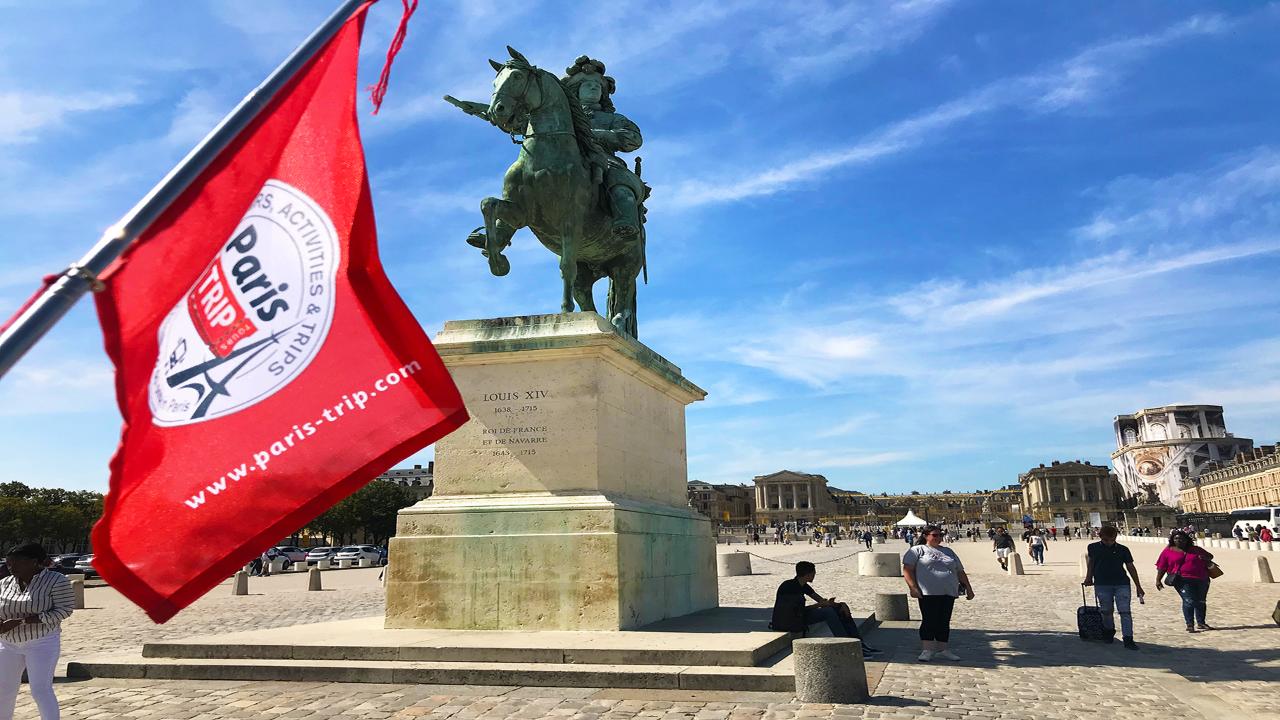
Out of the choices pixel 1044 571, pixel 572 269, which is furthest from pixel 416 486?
pixel 572 269

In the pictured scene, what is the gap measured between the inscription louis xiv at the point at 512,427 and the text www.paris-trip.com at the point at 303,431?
22.8 feet

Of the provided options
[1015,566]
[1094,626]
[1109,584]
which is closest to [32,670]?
[1094,626]

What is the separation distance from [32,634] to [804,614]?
24.3ft

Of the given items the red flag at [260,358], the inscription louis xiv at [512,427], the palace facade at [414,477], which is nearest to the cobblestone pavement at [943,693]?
the inscription louis xiv at [512,427]

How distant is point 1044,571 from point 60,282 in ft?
120

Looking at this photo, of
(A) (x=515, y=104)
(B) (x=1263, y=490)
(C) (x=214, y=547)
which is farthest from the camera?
(B) (x=1263, y=490)

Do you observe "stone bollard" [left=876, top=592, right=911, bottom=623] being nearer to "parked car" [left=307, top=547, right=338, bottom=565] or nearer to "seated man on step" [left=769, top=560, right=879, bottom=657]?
"seated man on step" [left=769, top=560, right=879, bottom=657]

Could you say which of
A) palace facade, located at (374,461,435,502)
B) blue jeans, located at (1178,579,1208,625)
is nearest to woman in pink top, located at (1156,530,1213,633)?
blue jeans, located at (1178,579,1208,625)

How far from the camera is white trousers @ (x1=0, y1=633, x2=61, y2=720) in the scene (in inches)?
235

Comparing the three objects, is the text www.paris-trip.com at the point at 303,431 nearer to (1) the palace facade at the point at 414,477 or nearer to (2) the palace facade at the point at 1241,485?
(1) the palace facade at the point at 414,477

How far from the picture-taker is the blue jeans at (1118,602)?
11703 mm

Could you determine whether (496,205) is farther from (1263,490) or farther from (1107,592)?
(1263,490)

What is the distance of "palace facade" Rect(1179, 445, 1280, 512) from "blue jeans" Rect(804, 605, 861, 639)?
154218mm

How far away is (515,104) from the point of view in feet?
38.0
